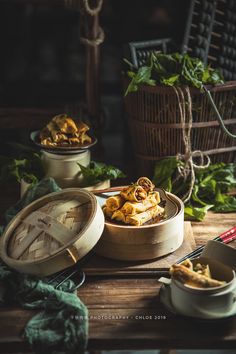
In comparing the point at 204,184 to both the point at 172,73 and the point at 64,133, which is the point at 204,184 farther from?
the point at 64,133

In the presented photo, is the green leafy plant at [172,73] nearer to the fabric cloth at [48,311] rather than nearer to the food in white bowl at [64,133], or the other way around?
the food in white bowl at [64,133]

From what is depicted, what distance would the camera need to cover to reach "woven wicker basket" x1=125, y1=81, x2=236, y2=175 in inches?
109

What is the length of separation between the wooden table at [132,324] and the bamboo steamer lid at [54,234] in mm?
166

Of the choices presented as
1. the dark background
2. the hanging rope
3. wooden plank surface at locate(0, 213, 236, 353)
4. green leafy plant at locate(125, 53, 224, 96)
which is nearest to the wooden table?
wooden plank surface at locate(0, 213, 236, 353)

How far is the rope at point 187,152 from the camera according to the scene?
2713mm

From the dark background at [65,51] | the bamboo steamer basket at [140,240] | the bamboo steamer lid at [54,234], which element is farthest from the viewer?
the dark background at [65,51]

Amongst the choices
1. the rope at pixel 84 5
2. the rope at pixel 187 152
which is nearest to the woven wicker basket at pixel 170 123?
the rope at pixel 187 152

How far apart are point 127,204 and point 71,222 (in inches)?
9.4

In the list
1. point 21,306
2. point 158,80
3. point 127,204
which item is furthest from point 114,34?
point 21,306

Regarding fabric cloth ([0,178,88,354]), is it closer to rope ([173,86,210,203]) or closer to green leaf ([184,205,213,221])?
green leaf ([184,205,213,221])

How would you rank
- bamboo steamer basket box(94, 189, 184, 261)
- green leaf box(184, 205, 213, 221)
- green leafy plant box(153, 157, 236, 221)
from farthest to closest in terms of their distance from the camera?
green leafy plant box(153, 157, 236, 221) → green leaf box(184, 205, 213, 221) → bamboo steamer basket box(94, 189, 184, 261)

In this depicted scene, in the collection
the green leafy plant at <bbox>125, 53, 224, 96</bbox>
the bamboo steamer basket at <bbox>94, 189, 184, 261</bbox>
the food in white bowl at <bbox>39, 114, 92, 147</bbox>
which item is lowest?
the bamboo steamer basket at <bbox>94, 189, 184, 261</bbox>

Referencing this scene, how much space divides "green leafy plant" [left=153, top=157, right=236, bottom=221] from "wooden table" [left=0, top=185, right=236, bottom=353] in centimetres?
72

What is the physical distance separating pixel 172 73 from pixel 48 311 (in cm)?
137
